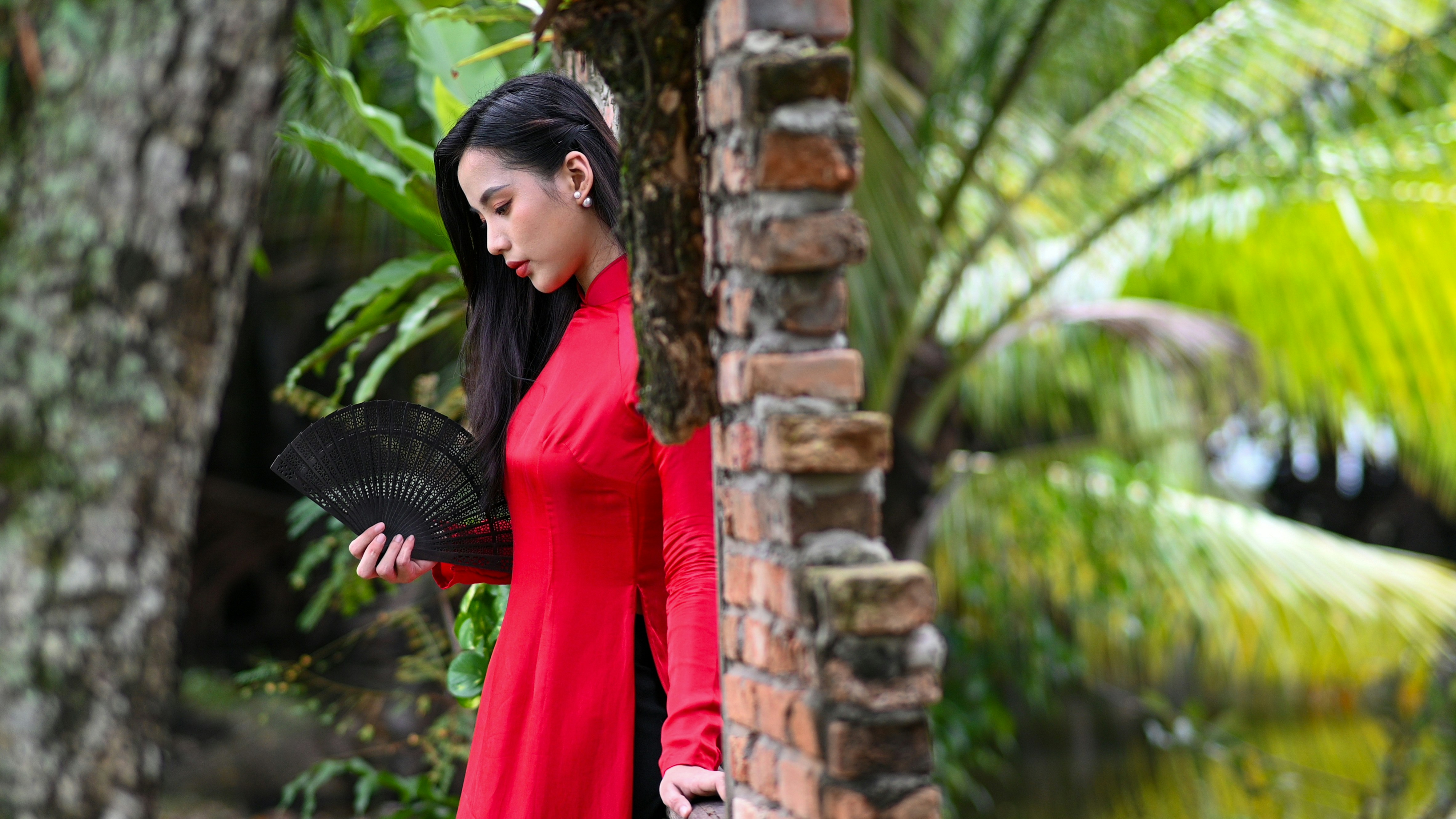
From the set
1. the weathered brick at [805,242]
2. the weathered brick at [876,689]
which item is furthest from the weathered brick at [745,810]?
the weathered brick at [805,242]


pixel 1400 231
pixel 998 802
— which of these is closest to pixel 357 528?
pixel 1400 231

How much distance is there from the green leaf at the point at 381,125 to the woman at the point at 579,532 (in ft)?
1.72

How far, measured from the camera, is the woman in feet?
4.96

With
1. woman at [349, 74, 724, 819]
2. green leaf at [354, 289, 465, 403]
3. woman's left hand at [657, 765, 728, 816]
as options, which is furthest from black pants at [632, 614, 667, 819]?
green leaf at [354, 289, 465, 403]

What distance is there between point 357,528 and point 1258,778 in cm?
459

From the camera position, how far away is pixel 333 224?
198 inches

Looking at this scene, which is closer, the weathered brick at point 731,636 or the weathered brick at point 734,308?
the weathered brick at point 734,308

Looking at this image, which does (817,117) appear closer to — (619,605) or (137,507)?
(619,605)

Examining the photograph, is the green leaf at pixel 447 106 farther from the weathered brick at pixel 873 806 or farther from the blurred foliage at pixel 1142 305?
the weathered brick at pixel 873 806

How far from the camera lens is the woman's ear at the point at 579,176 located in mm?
1637

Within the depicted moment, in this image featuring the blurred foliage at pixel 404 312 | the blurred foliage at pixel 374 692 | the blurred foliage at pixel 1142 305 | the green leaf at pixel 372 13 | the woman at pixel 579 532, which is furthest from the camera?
the blurred foliage at pixel 1142 305

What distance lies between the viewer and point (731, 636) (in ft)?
4.60

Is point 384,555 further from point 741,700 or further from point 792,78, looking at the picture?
point 792,78

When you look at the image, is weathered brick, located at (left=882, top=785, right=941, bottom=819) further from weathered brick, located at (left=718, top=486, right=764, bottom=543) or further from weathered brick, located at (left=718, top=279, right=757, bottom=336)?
weathered brick, located at (left=718, top=279, right=757, bottom=336)
